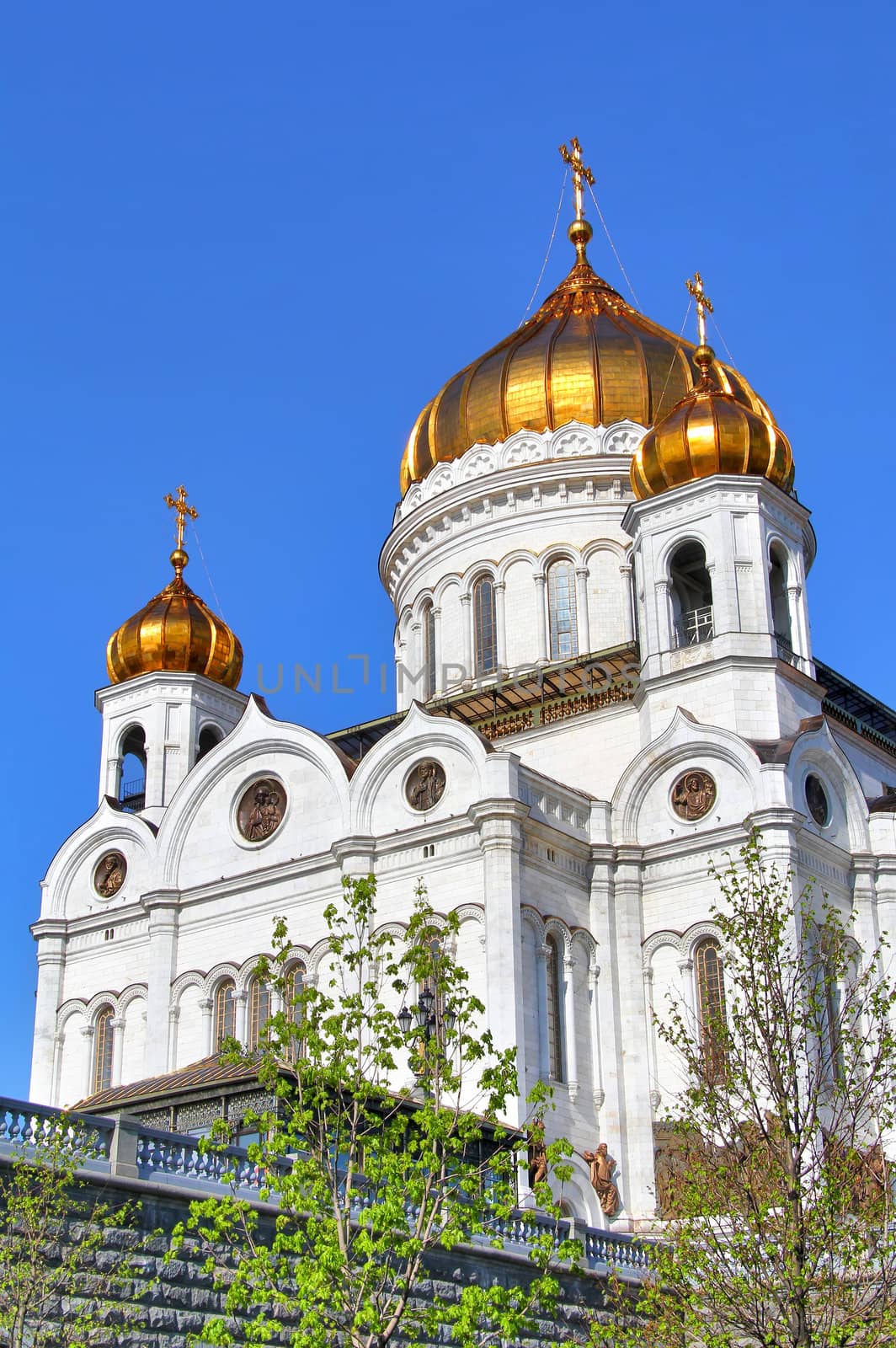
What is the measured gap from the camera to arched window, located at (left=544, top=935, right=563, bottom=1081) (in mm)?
27359

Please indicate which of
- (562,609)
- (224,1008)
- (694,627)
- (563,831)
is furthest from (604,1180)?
(562,609)

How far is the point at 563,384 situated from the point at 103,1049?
16340 millimetres

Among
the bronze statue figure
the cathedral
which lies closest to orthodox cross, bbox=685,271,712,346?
the cathedral

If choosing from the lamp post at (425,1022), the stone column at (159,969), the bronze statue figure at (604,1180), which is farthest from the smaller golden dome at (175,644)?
the lamp post at (425,1022)

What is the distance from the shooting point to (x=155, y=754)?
1426 inches

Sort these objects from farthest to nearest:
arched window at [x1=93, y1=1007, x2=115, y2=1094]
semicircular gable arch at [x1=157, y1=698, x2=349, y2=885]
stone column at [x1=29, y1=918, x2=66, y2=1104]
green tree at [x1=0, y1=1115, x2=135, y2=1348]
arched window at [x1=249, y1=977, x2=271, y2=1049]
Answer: stone column at [x1=29, y1=918, x2=66, y2=1104] → arched window at [x1=93, y1=1007, x2=115, y2=1094] → semicircular gable arch at [x1=157, y1=698, x2=349, y2=885] → arched window at [x1=249, y1=977, x2=271, y2=1049] → green tree at [x1=0, y1=1115, x2=135, y2=1348]

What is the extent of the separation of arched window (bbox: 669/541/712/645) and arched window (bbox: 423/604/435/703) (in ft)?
20.5

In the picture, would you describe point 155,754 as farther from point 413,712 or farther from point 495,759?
point 495,759

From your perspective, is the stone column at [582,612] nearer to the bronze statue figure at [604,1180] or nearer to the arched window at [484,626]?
the arched window at [484,626]

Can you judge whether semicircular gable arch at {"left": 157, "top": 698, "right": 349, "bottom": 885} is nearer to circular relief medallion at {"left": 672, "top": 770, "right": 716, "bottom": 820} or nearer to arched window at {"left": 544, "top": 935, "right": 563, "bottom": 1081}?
arched window at {"left": 544, "top": 935, "right": 563, "bottom": 1081}

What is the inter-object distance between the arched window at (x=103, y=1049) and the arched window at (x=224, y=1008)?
9.64 ft

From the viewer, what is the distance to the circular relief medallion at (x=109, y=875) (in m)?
34.2

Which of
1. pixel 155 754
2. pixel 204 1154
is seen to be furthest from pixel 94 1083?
pixel 204 1154

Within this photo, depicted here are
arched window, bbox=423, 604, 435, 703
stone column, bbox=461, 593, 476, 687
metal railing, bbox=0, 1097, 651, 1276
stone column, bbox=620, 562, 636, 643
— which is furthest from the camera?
arched window, bbox=423, 604, 435, 703
